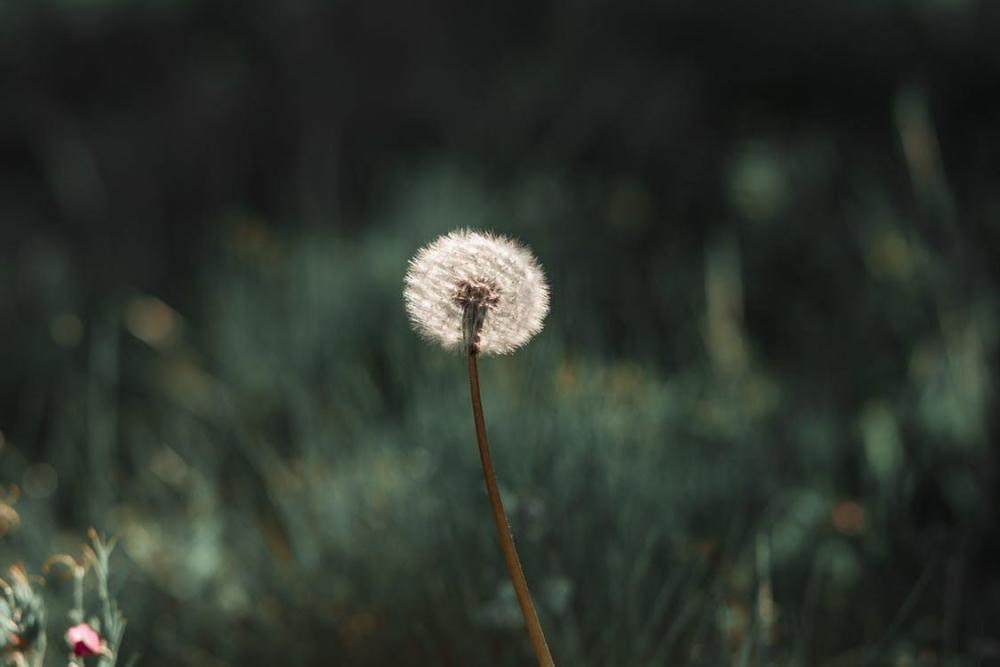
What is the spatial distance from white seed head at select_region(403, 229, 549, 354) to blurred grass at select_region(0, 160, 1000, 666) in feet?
1.60

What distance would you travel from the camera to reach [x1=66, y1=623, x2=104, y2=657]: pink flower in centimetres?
110

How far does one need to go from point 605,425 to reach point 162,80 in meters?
4.05

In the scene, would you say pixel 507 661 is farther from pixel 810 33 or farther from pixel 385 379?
pixel 810 33

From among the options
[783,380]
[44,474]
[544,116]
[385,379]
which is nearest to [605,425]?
[783,380]

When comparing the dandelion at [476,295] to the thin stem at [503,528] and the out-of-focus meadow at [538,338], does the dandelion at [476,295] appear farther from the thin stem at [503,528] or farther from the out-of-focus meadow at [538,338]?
the out-of-focus meadow at [538,338]

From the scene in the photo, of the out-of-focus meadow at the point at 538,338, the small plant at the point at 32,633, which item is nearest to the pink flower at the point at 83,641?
the small plant at the point at 32,633

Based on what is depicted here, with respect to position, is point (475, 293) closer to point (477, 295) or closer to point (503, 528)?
point (477, 295)

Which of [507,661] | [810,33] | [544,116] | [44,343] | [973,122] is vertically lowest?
[507,661]

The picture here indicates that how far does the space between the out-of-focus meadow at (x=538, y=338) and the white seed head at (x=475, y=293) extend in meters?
0.48

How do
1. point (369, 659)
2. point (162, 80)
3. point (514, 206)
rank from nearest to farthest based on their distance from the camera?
point (369, 659)
point (514, 206)
point (162, 80)

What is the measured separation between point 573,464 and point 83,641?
31.7 inches

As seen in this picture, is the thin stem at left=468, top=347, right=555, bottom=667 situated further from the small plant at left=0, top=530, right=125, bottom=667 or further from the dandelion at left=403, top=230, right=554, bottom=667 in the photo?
the small plant at left=0, top=530, right=125, bottom=667

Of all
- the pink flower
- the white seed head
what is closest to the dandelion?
the white seed head

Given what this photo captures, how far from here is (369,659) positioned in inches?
66.9
